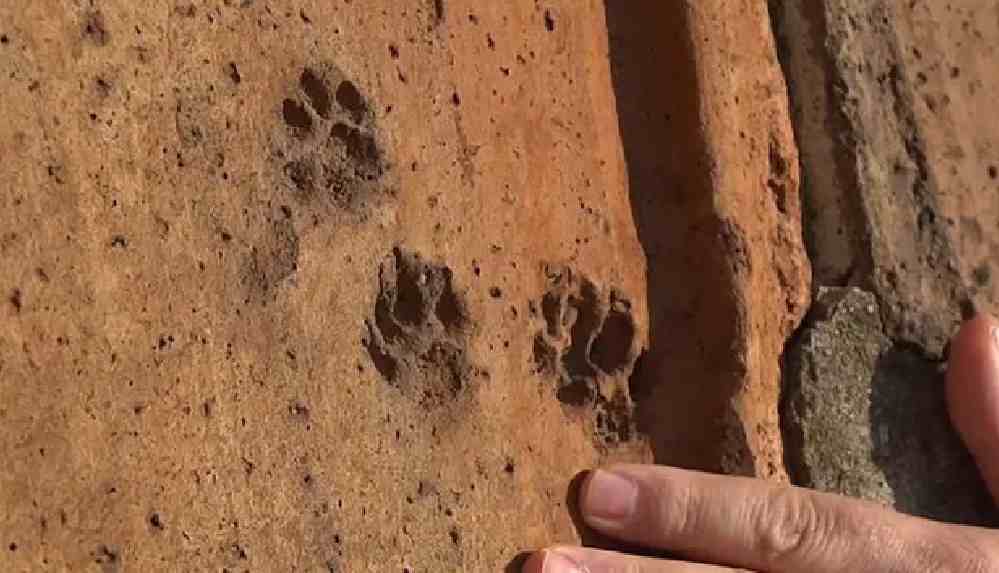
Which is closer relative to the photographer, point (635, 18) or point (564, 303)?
point (564, 303)

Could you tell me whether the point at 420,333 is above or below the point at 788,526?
above

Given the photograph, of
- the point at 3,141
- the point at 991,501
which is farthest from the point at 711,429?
the point at 3,141

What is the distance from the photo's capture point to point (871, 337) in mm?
1265

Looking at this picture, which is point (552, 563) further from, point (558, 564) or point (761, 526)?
point (761, 526)

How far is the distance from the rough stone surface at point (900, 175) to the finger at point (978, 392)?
0.8 inches

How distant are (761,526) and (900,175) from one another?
446 millimetres

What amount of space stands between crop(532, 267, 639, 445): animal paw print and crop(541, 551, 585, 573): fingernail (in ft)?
0.41

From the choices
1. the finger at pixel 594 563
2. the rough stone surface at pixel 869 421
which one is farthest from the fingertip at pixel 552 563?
the rough stone surface at pixel 869 421

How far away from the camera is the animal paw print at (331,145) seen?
96 centimetres

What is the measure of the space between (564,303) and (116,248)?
38 centimetres

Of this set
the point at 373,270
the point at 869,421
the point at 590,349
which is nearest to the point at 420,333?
the point at 373,270

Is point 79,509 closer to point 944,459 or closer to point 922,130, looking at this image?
point 944,459

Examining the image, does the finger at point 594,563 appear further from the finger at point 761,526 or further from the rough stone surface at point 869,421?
the rough stone surface at point 869,421

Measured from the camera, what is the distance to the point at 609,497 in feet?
3.44
